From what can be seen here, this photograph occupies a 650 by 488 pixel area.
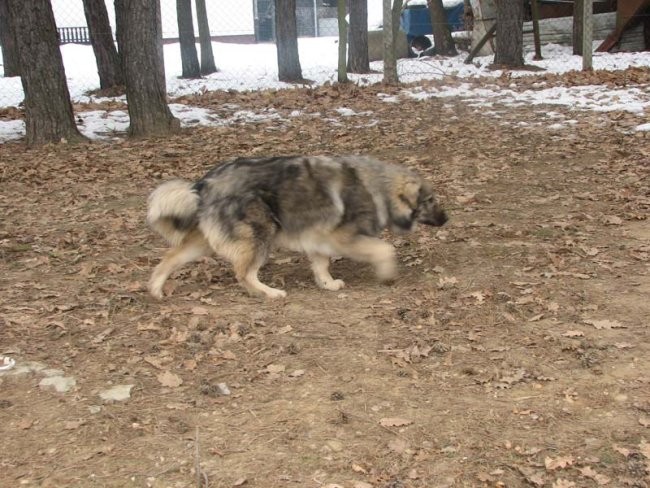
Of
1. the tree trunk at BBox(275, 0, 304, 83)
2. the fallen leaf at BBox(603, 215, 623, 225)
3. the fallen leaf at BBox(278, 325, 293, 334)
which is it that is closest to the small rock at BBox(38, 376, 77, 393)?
the fallen leaf at BBox(278, 325, 293, 334)

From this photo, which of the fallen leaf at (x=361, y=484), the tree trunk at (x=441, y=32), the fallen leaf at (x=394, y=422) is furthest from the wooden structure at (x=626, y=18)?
the fallen leaf at (x=361, y=484)

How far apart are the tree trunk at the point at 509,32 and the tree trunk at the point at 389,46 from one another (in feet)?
10.7

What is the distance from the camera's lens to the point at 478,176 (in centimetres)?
840

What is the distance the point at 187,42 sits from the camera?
19.8 metres

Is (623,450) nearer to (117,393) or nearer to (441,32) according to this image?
(117,393)

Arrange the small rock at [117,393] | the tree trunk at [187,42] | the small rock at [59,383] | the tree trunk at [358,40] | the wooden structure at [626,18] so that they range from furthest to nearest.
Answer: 1. the wooden structure at [626,18]
2. the tree trunk at [187,42]
3. the tree trunk at [358,40]
4. the small rock at [59,383]
5. the small rock at [117,393]

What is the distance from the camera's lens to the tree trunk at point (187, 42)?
19812mm

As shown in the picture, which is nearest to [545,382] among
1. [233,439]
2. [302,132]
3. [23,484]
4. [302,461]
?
[302,461]

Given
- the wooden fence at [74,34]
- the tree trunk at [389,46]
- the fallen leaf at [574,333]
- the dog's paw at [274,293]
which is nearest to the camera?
the fallen leaf at [574,333]

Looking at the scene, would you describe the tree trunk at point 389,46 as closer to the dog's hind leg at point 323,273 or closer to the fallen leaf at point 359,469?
the dog's hind leg at point 323,273

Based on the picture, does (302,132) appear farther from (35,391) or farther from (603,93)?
(35,391)

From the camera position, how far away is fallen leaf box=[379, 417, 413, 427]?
136 inches

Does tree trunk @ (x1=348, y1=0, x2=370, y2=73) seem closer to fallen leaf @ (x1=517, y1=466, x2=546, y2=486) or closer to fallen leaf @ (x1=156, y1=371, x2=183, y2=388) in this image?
fallen leaf @ (x1=156, y1=371, x2=183, y2=388)

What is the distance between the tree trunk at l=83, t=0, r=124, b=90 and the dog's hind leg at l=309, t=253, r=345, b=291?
1158cm
